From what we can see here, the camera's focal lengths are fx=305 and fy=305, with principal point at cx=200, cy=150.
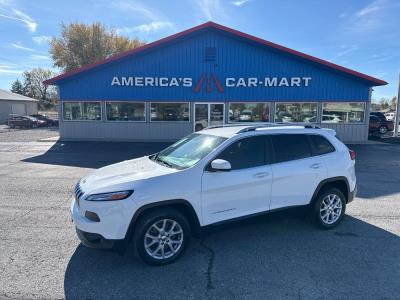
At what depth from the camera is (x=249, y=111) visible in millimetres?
18328

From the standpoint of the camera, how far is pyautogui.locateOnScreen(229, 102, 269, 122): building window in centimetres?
1827

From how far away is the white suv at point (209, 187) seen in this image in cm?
363

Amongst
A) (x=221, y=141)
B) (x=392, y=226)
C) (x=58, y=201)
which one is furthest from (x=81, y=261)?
(x=392, y=226)

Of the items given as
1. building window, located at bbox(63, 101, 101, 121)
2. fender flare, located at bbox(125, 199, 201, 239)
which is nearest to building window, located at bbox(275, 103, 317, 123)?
building window, located at bbox(63, 101, 101, 121)

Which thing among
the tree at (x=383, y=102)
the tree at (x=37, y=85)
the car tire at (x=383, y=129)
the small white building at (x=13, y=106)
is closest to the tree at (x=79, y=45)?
the small white building at (x=13, y=106)

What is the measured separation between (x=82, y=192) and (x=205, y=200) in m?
1.59

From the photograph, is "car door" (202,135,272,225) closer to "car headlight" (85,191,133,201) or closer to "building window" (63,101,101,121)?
"car headlight" (85,191,133,201)

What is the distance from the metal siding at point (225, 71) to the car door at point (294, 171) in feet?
44.7

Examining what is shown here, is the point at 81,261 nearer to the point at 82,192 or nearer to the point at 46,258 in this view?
the point at 46,258

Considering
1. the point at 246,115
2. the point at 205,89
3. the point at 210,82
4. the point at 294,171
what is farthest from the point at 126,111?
the point at 294,171

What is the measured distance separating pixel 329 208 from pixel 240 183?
1.86 m

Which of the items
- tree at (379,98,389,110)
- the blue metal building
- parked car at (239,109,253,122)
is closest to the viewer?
the blue metal building

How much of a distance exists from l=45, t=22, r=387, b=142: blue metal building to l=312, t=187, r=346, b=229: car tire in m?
13.5

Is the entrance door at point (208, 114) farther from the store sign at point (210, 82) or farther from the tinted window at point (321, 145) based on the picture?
the tinted window at point (321, 145)
